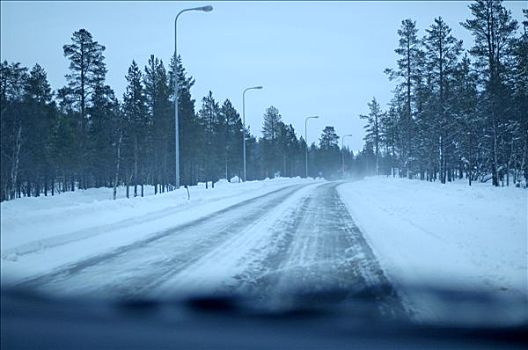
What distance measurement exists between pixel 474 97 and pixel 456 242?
26.3 meters

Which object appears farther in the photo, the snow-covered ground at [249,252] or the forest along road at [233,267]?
the forest along road at [233,267]

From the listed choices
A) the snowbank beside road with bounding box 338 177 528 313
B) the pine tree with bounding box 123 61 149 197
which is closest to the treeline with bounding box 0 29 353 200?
the pine tree with bounding box 123 61 149 197

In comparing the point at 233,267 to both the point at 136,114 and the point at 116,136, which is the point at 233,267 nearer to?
the point at 116,136

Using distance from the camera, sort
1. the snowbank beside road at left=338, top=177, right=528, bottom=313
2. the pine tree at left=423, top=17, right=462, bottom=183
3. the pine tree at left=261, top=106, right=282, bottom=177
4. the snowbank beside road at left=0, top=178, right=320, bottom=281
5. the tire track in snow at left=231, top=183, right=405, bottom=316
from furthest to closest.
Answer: the pine tree at left=261, top=106, right=282, bottom=177
the pine tree at left=423, top=17, right=462, bottom=183
the snowbank beside road at left=338, top=177, right=528, bottom=313
the tire track in snow at left=231, top=183, right=405, bottom=316
the snowbank beside road at left=0, top=178, right=320, bottom=281

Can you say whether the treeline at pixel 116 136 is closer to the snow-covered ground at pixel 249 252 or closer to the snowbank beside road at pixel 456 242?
the snow-covered ground at pixel 249 252

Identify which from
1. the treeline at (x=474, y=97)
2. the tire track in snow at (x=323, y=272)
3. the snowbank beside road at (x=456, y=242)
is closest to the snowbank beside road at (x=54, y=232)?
the tire track in snow at (x=323, y=272)

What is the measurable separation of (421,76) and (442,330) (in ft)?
140

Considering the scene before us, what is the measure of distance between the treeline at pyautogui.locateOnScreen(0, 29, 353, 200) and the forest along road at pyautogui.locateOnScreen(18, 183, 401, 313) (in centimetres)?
153

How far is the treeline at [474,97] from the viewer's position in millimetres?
25891

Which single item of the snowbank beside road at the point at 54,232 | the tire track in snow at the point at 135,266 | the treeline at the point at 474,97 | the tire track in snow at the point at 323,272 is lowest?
the tire track in snow at the point at 323,272

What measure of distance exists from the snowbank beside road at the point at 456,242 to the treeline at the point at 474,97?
364 inches

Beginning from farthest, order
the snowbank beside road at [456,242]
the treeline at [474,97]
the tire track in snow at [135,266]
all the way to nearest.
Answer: the treeline at [474,97] < the snowbank beside road at [456,242] < the tire track in snow at [135,266]

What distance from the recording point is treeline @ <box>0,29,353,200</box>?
5727mm

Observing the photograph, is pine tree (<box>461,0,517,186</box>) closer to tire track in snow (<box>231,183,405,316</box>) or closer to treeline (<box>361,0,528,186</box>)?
treeline (<box>361,0,528,186</box>)
